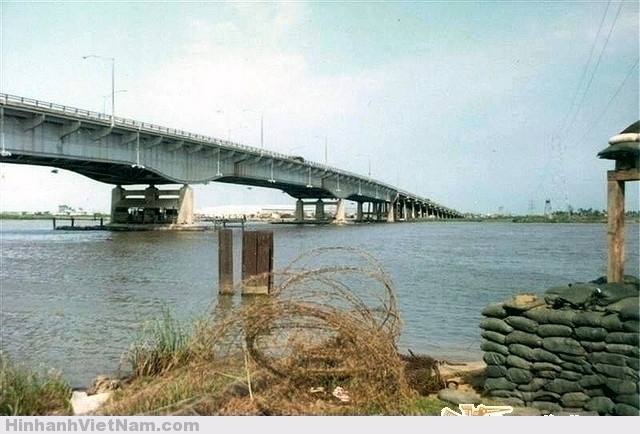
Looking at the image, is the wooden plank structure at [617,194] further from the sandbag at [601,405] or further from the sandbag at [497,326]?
the sandbag at [601,405]

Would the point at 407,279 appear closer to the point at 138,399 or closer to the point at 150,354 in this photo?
the point at 150,354

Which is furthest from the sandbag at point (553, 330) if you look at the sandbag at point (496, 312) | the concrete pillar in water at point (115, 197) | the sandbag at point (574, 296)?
the concrete pillar in water at point (115, 197)

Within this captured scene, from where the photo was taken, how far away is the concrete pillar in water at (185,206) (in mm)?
66125

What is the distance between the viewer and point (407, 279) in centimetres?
2375

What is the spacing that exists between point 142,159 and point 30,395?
50632 millimetres

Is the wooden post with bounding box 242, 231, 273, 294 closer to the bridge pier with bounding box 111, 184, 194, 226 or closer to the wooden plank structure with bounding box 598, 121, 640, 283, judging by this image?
the wooden plank structure with bounding box 598, 121, 640, 283

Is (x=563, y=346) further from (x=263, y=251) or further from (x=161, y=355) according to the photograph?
(x=263, y=251)

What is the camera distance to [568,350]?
21.1 feet

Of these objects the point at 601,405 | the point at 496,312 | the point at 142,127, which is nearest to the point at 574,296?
the point at 496,312

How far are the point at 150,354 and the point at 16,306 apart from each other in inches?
426

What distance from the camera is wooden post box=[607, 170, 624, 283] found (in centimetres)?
744

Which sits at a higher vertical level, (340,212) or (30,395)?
(340,212)

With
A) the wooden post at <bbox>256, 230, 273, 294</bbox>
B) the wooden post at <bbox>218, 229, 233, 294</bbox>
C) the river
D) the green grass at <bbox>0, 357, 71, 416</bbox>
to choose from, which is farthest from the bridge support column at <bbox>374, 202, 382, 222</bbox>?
the green grass at <bbox>0, 357, 71, 416</bbox>

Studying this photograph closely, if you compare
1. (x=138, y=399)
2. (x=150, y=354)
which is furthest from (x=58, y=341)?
(x=138, y=399)
